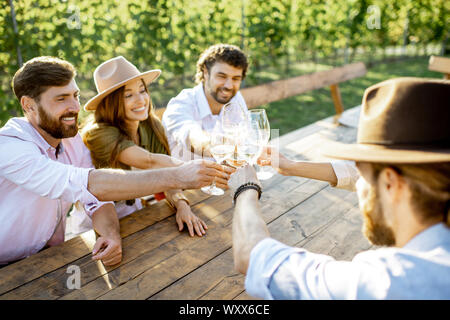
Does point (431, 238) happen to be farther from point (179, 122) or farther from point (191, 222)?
point (179, 122)

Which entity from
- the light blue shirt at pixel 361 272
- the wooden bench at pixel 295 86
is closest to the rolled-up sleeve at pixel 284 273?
the light blue shirt at pixel 361 272

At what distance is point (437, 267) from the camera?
956mm

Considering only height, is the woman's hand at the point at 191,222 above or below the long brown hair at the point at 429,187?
below

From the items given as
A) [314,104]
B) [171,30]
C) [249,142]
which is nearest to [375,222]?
[249,142]

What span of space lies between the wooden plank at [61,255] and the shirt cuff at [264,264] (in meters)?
1.01

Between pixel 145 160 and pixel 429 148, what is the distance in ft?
6.25

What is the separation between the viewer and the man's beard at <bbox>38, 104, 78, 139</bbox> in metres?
2.14

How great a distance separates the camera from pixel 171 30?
6395 millimetres

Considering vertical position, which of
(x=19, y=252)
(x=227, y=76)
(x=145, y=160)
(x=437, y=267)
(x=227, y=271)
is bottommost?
(x=19, y=252)

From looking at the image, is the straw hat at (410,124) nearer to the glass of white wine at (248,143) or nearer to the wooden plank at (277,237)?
the glass of white wine at (248,143)

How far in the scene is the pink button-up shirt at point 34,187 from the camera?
183 cm

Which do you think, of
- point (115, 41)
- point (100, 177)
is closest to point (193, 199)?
point (100, 177)

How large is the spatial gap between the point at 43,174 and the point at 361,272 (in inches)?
62.4
